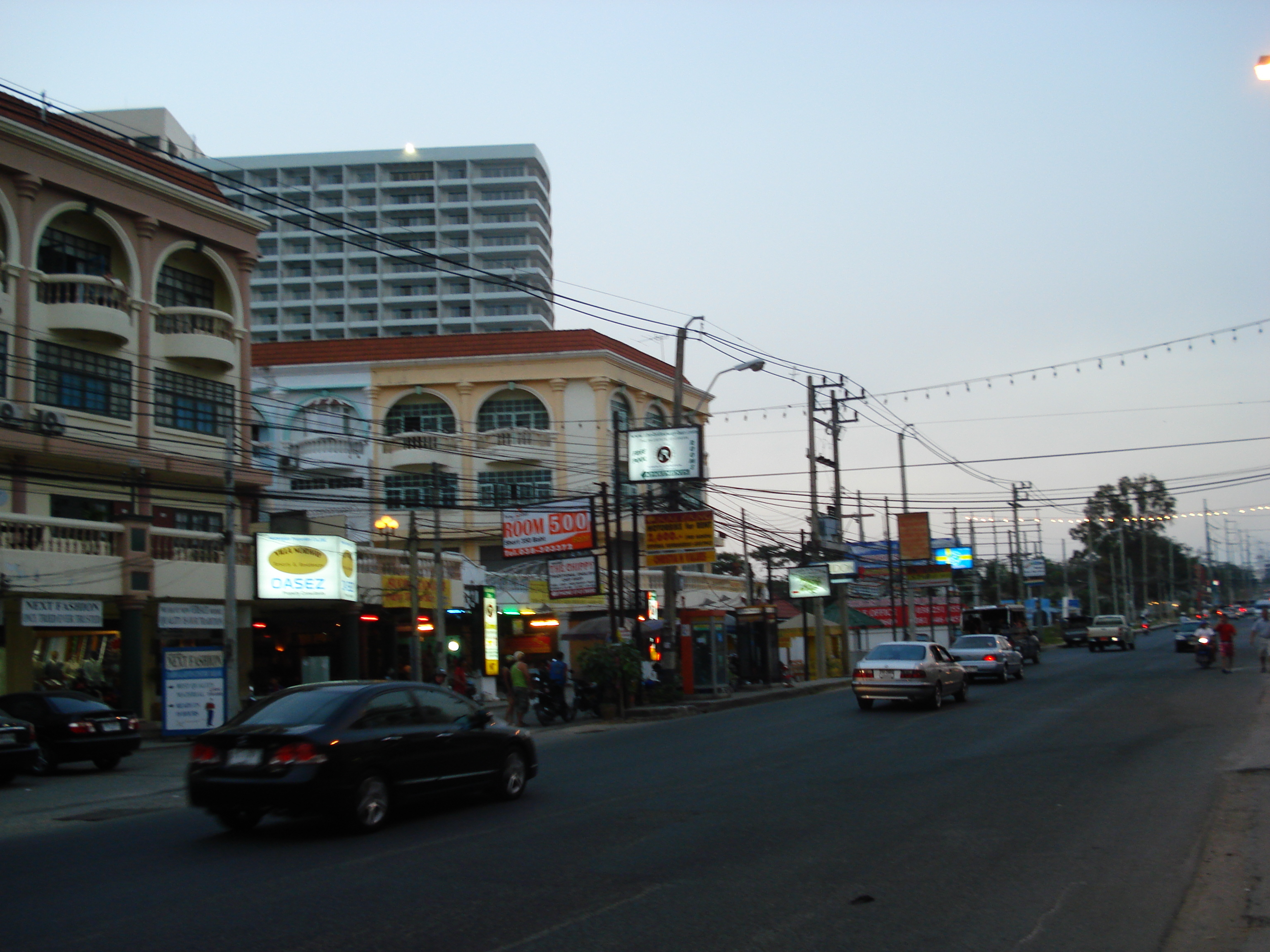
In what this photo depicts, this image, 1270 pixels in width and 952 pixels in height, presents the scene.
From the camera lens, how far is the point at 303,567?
32438 mm

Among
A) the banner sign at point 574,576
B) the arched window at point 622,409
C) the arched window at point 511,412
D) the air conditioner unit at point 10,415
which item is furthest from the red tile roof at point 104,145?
the arched window at point 622,409

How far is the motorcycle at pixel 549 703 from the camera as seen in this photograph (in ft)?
95.9

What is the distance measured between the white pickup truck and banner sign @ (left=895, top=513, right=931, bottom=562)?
2097cm

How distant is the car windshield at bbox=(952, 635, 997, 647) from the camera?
Result: 36606mm

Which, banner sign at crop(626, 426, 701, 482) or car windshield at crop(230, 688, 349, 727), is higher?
banner sign at crop(626, 426, 701, 482)

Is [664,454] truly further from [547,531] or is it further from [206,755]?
[206,755]

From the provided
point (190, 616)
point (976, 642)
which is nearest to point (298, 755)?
point (190, 616)

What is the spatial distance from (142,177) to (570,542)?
16555 millimetres

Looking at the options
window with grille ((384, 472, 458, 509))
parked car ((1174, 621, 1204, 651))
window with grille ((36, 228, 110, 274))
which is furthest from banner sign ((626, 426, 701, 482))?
parked car ((1174, 621, 1204, 651))

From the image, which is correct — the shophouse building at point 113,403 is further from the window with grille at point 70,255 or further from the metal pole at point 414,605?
the metal pole at point 414,605

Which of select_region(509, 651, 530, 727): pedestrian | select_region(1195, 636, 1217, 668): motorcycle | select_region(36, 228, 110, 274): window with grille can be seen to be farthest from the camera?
select_region(1195, 636, 1217, 668): motorcycle

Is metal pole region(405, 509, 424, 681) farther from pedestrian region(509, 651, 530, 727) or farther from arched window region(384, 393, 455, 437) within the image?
arched window region(384, 393, 455, 437)

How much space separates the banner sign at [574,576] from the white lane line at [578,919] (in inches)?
909

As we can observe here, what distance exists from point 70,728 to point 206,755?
11.0 m
